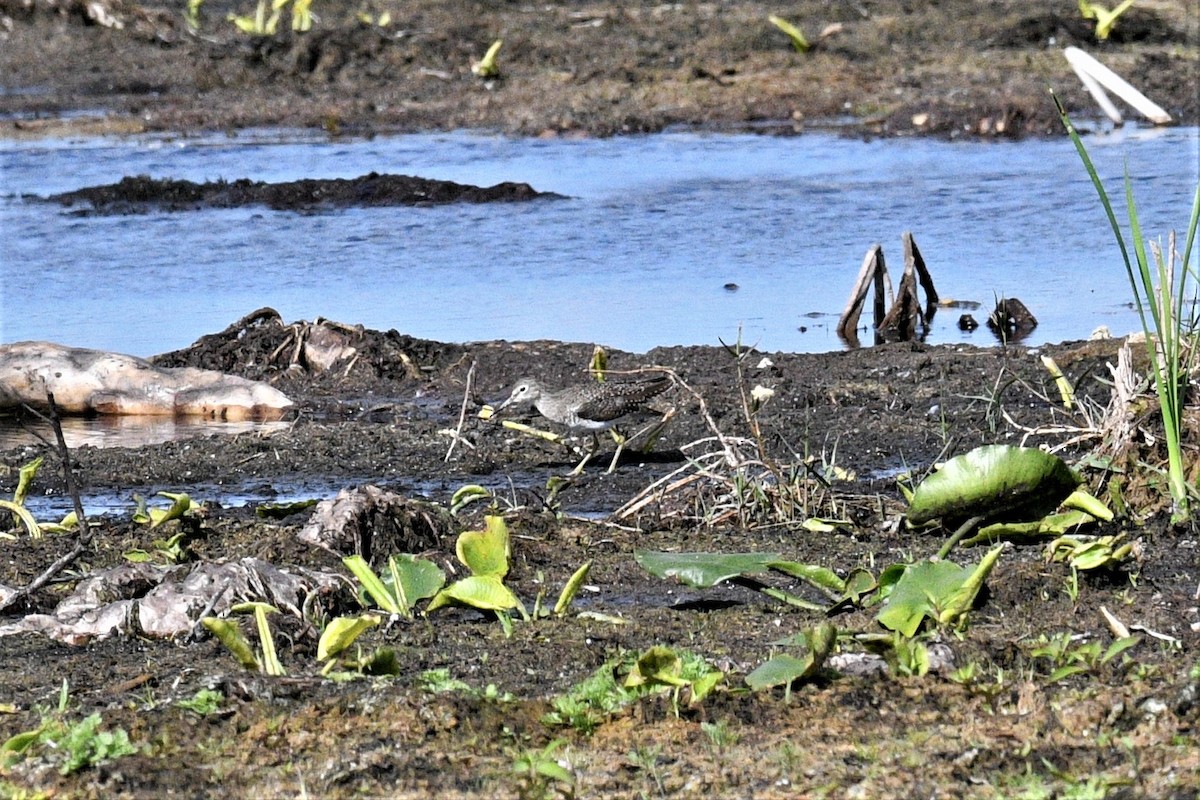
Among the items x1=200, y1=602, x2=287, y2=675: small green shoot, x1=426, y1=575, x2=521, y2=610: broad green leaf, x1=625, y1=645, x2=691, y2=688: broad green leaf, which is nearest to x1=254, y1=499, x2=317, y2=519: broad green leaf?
x1=426, y1=575, x2=521, y2=610: broad green leaf

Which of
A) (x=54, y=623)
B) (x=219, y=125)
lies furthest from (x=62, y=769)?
(x=219, y=125)

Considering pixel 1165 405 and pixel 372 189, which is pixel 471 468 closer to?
pixel 1165 405

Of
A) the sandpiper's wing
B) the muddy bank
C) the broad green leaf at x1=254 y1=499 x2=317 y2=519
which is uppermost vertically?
the muddy bank

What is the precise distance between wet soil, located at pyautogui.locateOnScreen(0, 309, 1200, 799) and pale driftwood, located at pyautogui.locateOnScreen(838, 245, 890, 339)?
2397mm

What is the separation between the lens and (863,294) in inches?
394

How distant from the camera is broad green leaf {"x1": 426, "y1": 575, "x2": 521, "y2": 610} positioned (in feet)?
15.2

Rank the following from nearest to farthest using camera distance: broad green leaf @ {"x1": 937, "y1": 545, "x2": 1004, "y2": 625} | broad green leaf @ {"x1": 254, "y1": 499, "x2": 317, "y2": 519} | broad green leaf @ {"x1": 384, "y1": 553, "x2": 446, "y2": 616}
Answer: broad green leaf @ {"x1": 937, "y1": 545, "x2": 1004, "y2": 625}
broad green leaf @ {"x1": 384, "y1": 553, "x2": 446, "y2": 616}
broad green leaf @ {"x1": 254, "y1": 499, "x2": 317, "y2": 519}

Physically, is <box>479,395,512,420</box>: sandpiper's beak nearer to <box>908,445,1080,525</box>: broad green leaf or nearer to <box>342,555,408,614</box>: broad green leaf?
<box>908,445,1080,525</box>: broad green leaf

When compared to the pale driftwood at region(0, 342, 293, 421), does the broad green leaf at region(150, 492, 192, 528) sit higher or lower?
higher

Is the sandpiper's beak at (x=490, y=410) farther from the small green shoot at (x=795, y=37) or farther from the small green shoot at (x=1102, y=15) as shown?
the small green shoot at (x=1102, y=15)

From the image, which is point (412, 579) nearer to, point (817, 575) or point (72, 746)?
point (817, 575)

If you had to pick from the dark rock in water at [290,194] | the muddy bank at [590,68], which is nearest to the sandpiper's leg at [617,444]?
the dark rock in water at [290,194]

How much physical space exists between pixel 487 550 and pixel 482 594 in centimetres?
38

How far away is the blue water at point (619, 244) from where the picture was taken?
35.8 feet
